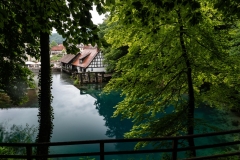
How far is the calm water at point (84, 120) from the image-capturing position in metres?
15.6

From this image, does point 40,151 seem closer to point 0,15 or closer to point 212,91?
point 0,15

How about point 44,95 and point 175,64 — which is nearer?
point 44,95

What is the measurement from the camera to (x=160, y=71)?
7320mm

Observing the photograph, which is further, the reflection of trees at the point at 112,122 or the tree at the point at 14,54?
the reflection of trees at the point at 112,122

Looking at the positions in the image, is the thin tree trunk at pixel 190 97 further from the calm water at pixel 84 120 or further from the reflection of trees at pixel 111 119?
the calm water at pixel 84 120

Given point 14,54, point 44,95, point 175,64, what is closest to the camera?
point 44,95

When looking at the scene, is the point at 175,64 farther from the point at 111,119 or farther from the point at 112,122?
the point at 111,119

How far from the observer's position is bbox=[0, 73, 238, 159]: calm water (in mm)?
15558

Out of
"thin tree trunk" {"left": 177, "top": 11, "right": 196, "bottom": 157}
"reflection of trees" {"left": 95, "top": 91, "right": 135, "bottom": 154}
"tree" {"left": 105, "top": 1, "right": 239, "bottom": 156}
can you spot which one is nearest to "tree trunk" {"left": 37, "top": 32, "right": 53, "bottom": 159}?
"tree" {"left": 105, "top": 1, "right": 239, "bottom": 156}

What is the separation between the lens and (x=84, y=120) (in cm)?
2038

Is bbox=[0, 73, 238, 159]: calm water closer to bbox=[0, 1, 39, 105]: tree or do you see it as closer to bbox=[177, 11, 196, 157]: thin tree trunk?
bbox=[0, 1, 39, 105]: tree

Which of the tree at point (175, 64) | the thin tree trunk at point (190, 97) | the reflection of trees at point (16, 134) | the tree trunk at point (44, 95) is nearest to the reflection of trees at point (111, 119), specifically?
the tree at point (175, 64)

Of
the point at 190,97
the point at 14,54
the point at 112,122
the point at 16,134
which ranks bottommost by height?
the point at 112,122

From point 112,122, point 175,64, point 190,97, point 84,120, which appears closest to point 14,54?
point 175,64
